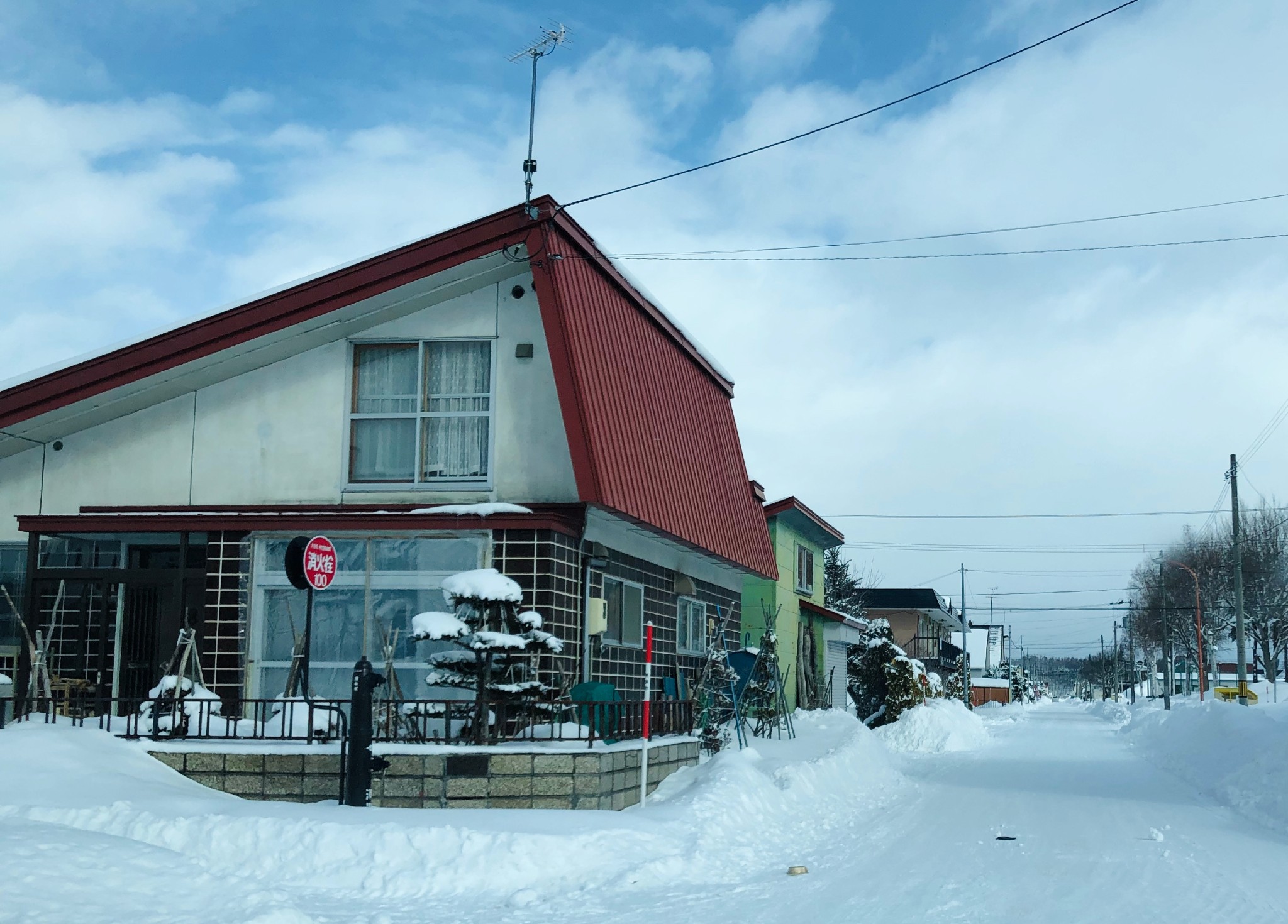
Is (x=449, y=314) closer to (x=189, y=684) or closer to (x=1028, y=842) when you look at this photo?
(x=189, y=684)

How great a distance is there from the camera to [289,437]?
53.9ft

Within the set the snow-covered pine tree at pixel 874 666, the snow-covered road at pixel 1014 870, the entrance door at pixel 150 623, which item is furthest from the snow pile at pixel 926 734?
the entrance door at pixel 150 623

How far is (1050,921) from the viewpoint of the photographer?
8.30 m

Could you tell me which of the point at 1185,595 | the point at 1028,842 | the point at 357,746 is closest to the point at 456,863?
the point at 357,746

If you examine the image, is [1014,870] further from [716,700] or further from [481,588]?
[716,700]

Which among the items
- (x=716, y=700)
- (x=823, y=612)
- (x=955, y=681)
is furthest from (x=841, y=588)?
(x=716, y=700)

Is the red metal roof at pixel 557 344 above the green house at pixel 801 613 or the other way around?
above

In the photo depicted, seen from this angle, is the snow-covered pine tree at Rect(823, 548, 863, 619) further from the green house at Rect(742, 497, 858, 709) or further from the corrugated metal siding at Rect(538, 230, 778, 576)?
the corrugated metal siding at Rect(538, 230, 778, 576)

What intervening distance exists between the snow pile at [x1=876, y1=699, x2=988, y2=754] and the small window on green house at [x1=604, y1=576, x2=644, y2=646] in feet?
41.0

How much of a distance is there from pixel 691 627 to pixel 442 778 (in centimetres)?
1017

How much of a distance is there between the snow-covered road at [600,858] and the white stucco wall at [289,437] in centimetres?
449

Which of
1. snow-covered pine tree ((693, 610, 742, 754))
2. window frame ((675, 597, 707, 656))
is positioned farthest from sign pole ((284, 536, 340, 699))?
window frame ((675, 597, 707, 656))

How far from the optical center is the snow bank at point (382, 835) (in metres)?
9.54

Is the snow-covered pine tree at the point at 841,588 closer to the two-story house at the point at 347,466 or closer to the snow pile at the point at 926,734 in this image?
the snow pile at the point at 926,734
